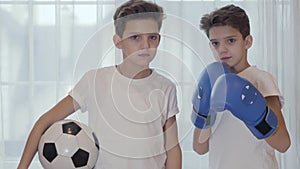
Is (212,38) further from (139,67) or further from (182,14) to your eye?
(182,14)

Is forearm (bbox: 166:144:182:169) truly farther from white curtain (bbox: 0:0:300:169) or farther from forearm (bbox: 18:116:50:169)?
white curtain (bbox: 0:0:300:169)

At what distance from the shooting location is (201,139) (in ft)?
5.21

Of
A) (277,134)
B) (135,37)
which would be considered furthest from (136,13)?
(277,134)

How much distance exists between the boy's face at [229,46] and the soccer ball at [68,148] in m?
0.41

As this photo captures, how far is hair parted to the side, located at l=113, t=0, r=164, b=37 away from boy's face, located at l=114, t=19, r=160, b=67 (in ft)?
0.04

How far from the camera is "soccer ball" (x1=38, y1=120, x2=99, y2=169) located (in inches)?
53.4

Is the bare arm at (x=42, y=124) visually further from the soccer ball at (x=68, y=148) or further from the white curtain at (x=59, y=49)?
the white curtain at (x=59, y=49)

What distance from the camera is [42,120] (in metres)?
1.47

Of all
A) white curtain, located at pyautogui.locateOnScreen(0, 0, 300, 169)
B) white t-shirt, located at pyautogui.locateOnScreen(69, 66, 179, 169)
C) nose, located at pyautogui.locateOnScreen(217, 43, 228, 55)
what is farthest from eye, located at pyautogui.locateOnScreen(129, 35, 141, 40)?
white curtain, located at pyautogui.locateOnScreen(0, 0, 300, 169)

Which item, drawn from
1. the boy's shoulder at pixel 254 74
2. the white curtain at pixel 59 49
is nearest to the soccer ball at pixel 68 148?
the boy's shoulder at pixel 254 74

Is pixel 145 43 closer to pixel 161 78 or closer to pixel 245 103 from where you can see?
pixel 161 78

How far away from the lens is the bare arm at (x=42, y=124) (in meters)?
1.43

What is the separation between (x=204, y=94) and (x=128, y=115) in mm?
202

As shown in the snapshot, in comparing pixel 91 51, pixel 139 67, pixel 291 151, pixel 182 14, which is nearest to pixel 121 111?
pixel 139 67
